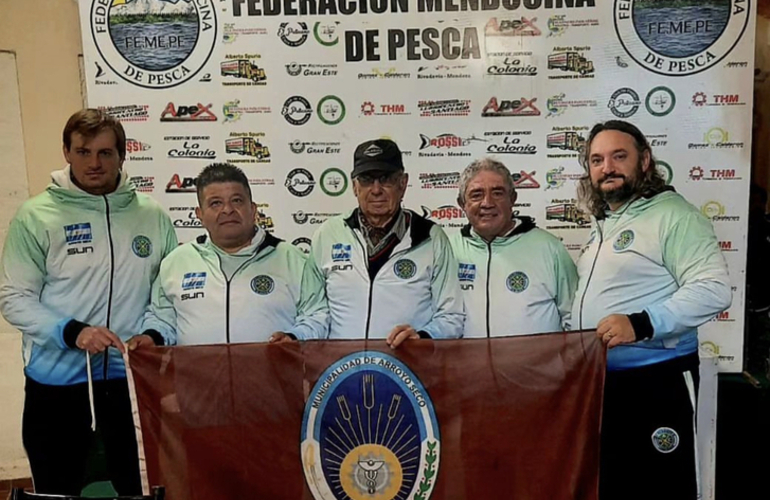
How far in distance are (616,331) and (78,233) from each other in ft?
6.53

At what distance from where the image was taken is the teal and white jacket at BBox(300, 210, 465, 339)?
8.12 feet

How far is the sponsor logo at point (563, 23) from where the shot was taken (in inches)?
132

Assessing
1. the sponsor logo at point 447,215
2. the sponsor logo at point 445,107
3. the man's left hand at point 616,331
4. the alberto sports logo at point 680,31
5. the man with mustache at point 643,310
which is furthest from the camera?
the sponsor logo at point 447,215

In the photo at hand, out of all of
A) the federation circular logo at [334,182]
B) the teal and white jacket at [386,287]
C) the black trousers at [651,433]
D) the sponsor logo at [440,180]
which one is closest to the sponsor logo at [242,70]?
the federation circular logo at [334,182]

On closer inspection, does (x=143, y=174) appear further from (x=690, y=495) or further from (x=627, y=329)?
(x=690, y=495)

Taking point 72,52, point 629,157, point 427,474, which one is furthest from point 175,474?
point 72,52

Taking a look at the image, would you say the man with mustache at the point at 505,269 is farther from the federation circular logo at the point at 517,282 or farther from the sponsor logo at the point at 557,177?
the sponsor logo at the point at 557,177

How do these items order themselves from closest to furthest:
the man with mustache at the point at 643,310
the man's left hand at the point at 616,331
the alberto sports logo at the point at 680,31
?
the man's left hand at the point at 616,331
the man with mustache at the point at 643,310
the alberto sports logo at the point at 680,31

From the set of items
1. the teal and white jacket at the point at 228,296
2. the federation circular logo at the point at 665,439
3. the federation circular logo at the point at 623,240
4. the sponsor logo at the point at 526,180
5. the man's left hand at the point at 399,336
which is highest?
the sponsor logo at the point at 526,180

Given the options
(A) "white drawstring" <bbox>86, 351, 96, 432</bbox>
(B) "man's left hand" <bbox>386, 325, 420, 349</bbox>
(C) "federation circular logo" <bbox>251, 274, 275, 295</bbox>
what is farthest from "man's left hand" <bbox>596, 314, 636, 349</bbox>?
(A) "white drawstring" <bbox>86, 351, 96, 432</bbox>

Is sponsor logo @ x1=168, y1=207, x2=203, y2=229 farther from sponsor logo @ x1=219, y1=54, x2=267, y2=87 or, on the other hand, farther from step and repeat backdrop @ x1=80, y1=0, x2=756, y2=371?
sponsor logo @ x1=219, y1=54, x2=267, y2=87

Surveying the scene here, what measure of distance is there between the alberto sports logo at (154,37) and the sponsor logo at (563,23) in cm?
170

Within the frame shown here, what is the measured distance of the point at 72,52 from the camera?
3646 mm

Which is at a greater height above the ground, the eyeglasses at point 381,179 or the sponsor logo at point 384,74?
the sponsor logo at point 384,74
